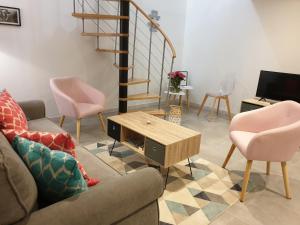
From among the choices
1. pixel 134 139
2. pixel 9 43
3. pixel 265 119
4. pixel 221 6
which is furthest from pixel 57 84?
pixel 221 6

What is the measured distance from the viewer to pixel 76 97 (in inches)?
143

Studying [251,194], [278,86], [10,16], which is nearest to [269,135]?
[251,194]

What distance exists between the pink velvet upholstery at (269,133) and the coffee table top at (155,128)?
1.51 feet

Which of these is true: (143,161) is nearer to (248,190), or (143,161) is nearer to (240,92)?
(248,190)

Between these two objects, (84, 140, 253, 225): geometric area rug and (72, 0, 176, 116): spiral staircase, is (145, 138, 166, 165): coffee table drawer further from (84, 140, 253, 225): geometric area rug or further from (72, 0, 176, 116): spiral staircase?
(72, 0, 176, 116): spiral staircase

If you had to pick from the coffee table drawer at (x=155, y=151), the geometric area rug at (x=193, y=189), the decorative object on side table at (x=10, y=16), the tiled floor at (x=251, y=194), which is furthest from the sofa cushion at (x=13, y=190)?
the decorative object on side table at (x=10, y=16)

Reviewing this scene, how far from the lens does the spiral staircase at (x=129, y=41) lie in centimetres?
373

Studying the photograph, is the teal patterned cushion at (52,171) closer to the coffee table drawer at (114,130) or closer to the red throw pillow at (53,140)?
the red throw pillow at (53,140)

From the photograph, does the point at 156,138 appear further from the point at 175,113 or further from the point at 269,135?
the point at 175,113

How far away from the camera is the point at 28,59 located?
352cm

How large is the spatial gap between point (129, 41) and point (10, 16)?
196 centimetres

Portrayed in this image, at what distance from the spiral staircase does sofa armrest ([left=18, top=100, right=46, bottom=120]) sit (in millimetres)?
1478

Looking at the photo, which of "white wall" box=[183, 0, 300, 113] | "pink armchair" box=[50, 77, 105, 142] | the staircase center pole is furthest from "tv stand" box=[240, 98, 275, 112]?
"pink armchair" box=[50, 77, 105, 142]

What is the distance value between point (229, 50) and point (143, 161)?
303 cm
